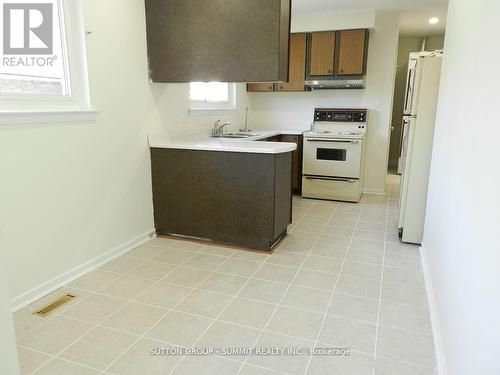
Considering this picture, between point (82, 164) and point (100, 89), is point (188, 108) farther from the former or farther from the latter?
point (82, 164)

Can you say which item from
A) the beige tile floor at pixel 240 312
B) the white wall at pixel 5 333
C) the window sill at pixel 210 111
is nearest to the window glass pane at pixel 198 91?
the window sill at pixel 210 111

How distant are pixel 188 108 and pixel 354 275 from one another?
2417 mm

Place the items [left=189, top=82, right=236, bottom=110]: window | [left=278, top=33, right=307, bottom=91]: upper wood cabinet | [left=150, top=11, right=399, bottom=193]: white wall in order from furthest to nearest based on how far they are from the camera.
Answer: [left=278, top=33, right=307, bottom=91]: upper wood cabinet
[left=150, top=11, right=399, bottom=193]: white wall
[left=189, top=82, right=236, bottom=110]: window

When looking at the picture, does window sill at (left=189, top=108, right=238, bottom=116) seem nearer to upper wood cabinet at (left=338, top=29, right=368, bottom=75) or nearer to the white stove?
the white stove

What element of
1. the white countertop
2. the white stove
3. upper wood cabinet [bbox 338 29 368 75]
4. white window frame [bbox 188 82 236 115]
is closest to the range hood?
upper wood cabinet [bbox 338 29 368 75]

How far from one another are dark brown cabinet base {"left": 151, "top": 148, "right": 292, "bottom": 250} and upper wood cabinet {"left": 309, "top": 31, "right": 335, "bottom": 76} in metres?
2.18

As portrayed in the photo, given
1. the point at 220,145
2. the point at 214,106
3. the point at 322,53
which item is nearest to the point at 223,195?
the point at 220,145

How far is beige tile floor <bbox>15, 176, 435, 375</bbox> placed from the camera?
1.86 metres

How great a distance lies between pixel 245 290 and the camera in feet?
8.46

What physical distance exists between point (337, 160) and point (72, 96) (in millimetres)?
3346

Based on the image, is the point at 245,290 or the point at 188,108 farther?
the point at 188,108

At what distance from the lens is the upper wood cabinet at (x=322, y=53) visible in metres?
5.00

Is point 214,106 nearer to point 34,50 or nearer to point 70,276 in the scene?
point 34,50

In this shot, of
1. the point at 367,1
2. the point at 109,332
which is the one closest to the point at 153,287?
the point at 109,332
